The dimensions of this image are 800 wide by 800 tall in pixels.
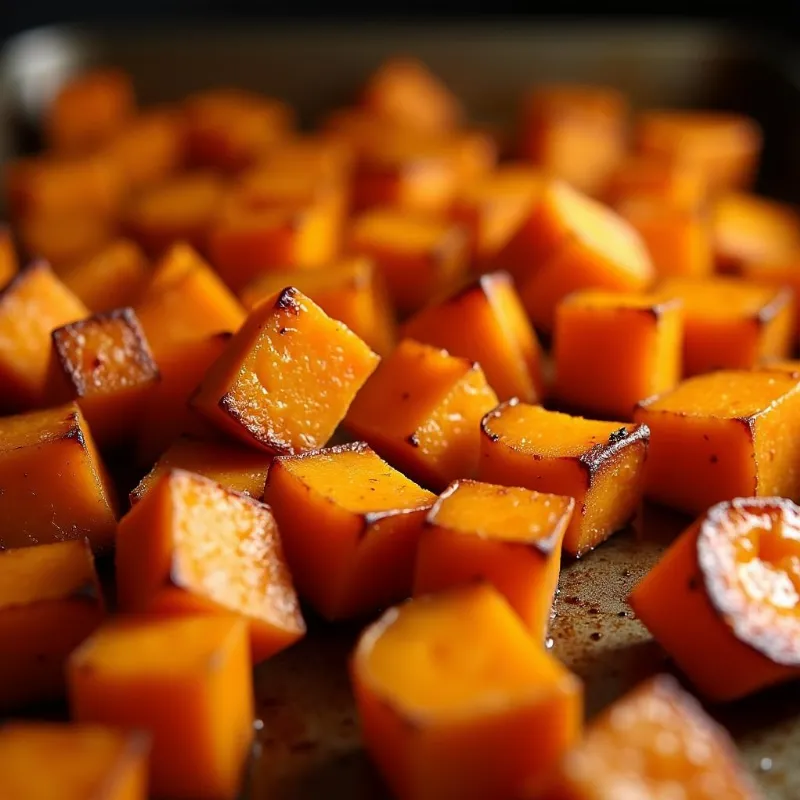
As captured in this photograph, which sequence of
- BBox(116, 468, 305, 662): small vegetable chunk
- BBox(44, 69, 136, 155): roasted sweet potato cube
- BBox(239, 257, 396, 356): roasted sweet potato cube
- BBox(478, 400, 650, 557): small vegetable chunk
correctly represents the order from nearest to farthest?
BBox(116, 468, 305, 662): small vegetable chunk, BBox(478, 400, 650, 557): small vegetable chunk, BBox(239, 257, 396, 356): roasted sweet potato cube, BBox(44, 69, 136, 155): roasted sweet potato cube

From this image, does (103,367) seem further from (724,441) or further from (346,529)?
(724,441)

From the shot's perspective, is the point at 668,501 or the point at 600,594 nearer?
the point at 600,594

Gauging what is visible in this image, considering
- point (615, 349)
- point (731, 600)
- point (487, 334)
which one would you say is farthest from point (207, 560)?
point (615, 349)

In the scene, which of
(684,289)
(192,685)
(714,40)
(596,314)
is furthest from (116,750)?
(714,40)

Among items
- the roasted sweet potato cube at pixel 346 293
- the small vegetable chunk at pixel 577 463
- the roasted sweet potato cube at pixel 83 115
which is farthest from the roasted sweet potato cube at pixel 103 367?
the roasted sweet potato cube at pixel 83 115

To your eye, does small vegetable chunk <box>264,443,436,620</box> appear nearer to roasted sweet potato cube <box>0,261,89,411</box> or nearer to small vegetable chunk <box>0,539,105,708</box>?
small vegetable chunk <box>0,539,105,708</box>

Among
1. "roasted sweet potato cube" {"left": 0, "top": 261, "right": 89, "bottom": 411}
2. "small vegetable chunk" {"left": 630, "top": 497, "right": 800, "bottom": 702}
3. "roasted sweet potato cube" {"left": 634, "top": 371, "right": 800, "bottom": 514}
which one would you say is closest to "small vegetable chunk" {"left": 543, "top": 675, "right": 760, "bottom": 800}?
"small vegetable chunk" {"left": 630, "top": 497, "right": 800, "bottom": 702}

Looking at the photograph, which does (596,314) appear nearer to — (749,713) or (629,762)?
(749,713)
